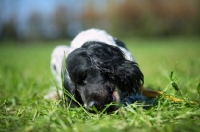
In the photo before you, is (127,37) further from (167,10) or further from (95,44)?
(95,44)

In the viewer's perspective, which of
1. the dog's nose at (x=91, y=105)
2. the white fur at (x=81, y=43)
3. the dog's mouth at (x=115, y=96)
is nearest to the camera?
the dog's nose at (x=91, y=105)

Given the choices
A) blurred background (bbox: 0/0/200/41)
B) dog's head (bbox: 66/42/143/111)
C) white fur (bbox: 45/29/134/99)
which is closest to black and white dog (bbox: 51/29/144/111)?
dog's head (bbox: 66/42/143/111)

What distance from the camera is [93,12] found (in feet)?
118

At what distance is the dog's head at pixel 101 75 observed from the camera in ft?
7.71

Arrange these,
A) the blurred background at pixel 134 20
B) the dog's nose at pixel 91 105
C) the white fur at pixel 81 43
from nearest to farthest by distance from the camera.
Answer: the dog's nose at pixel 91 105, the white fur at pixel 81 43, the blurred background at pixel 134 20

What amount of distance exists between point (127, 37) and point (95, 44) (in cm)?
3039

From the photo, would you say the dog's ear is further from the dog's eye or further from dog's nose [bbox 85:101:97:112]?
dog's nose [bbox 85:101:97:112]

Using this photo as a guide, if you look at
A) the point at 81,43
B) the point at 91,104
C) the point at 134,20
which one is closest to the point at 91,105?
the point at 91,104

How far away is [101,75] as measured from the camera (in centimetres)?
245

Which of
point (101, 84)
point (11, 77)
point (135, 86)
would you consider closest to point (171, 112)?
point (135, 86)

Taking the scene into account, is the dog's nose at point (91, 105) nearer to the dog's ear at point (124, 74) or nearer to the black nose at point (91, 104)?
the black nose at point (91, 104)

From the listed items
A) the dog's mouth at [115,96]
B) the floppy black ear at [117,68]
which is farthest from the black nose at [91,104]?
→ the floppy black ear at [117,68]

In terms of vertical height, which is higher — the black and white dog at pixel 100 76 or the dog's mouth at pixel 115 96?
the black and white dog at pixel 100 76

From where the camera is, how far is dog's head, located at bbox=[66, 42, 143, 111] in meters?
2.35
